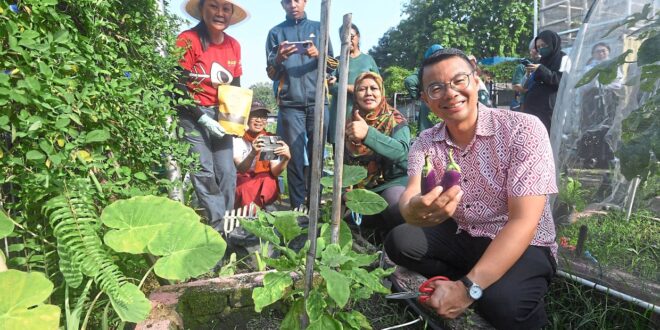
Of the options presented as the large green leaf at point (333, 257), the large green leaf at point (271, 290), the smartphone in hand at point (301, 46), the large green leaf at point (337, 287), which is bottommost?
the large green leaf at point (271, 290)

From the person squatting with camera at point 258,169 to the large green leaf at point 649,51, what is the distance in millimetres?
2363

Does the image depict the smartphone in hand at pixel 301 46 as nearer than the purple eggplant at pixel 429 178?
No

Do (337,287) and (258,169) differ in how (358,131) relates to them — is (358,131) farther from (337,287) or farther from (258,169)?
(337,287)

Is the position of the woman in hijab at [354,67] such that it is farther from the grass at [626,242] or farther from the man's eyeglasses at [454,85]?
the grass at [626,242]

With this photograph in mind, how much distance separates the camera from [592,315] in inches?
65.8

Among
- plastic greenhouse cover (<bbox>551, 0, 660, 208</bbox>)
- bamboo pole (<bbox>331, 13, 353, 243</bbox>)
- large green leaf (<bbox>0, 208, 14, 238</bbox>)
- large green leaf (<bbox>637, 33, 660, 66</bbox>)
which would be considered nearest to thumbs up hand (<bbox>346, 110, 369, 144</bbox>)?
plastic greenhouse cover (<bbox>551, 0, 660, 208</bbox>)

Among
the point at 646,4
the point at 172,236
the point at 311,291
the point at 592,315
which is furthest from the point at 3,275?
the point at 646,4

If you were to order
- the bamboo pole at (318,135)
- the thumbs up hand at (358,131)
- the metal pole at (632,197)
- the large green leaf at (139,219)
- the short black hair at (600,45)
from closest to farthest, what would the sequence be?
the bamboo pole at (318,135) → the large green leaf at (139,219) → the metal pole at (632,197) → the short black hair at (600,45) → the thumbs up hand at (358,131)

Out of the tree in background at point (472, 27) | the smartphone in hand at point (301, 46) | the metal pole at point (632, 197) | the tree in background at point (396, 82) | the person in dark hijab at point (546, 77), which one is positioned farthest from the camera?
the tree in background at point (472, 27)

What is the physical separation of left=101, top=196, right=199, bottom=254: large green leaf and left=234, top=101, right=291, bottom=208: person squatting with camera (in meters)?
1.88

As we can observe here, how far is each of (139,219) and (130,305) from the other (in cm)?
29

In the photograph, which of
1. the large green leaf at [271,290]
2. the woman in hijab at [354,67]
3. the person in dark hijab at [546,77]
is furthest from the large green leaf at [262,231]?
the person in dark hijab at [546,77]

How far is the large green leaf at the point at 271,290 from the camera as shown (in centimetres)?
110

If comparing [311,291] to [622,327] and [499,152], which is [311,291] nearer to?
[499,152]
